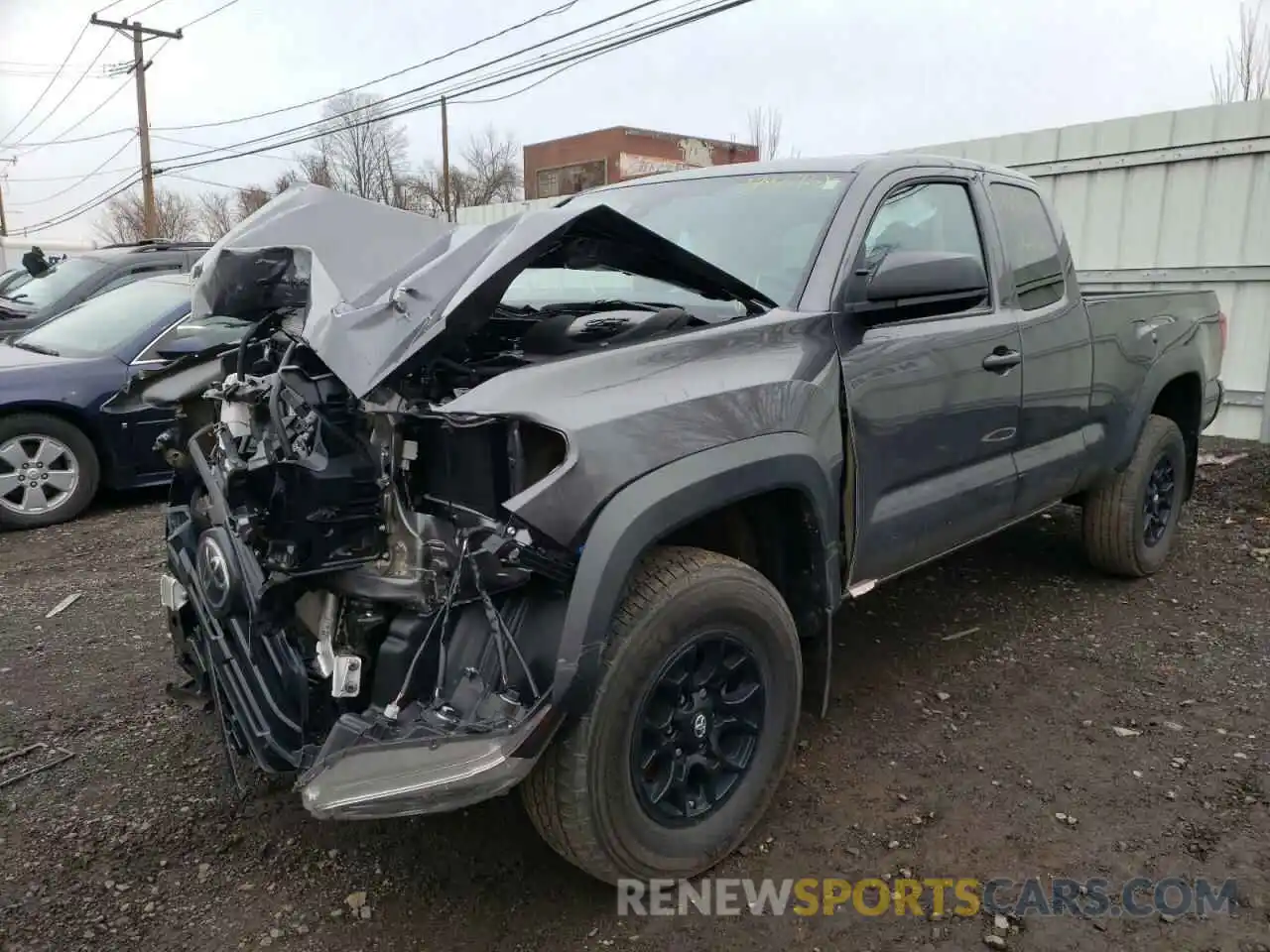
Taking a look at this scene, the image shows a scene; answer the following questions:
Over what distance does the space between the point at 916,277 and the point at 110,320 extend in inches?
244

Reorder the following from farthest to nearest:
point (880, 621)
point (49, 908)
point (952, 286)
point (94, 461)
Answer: point (94, 461) < point (880, 621) < point (952, 286) < point (49, 908)

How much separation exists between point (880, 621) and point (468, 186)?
41.0m

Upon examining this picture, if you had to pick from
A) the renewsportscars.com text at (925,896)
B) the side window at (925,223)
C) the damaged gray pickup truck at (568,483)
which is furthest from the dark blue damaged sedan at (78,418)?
the renewsportscars.com text at (925,896)

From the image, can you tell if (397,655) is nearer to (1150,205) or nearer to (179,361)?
(179,361)

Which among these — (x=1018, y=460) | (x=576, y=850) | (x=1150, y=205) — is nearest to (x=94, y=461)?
(x=576, y=850)

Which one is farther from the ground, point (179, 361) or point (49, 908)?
point (179, 361)

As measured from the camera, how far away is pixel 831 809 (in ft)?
9.70

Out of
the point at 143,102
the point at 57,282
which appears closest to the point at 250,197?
the point at 143,102

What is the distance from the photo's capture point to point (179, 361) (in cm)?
324

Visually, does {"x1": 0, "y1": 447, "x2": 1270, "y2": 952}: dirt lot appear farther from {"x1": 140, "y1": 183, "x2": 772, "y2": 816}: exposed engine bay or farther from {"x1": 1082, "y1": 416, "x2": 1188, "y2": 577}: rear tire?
{"x1": 140, "y1": 183, "x2": 772, "y2": 816}: exposed engine bay

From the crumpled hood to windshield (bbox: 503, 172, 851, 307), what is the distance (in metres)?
0.30

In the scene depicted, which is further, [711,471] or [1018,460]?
[1018,460]

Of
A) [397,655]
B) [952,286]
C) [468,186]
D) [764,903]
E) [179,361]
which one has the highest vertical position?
[468,186]

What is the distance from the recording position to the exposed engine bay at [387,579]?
6.98ft
